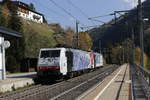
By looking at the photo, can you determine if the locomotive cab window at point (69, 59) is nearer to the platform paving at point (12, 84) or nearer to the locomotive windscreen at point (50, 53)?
the locomotive windscreen at point (50, 53)

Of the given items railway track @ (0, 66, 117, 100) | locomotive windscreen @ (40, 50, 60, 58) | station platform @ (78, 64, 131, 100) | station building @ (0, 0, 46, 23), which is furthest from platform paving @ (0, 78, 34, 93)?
station building @ (0, 0, 46, 23)

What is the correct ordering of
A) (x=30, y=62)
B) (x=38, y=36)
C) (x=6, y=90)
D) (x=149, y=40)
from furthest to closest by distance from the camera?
(x=149, y=40) < (x=38, y=36) < (x=30, y=62) < (x=6, y=90)

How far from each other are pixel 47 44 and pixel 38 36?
2.77 metres

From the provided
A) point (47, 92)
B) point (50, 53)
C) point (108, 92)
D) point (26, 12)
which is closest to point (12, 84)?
point (47, 92)

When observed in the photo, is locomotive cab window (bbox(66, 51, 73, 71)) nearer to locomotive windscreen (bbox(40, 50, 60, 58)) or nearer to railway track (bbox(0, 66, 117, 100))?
locomotive windscreen (bbox(40, 50, 60, 58))

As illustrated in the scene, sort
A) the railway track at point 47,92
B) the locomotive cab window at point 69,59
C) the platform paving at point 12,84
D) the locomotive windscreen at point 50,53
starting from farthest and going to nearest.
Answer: the locomotive cab window at point 69,59 → the locomotive windscreen at point 50,53 → the platform paving at point 12,84 → the railway track at point 47,92

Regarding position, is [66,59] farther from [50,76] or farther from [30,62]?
[30,62]

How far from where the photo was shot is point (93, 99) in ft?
62.2

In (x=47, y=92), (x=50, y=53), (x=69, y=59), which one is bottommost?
(x=47, y=92)

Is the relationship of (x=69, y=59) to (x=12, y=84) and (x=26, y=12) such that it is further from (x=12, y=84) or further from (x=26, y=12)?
(x=26, y=12)

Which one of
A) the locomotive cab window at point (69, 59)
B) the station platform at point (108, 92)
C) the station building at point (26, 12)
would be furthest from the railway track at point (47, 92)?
the station building at point (26, 12)

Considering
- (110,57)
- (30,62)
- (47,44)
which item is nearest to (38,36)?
(47,44)

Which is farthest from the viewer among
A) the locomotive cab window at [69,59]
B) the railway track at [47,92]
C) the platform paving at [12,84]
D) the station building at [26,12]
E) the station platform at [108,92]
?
the station building at [26,12]

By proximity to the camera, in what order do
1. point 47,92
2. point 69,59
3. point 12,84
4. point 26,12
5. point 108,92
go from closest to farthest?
point 108,92, point 47,92, point 12,84, point 69,59, point 26,12
